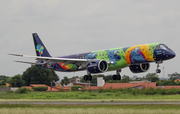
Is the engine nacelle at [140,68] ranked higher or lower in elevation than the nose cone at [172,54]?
lower

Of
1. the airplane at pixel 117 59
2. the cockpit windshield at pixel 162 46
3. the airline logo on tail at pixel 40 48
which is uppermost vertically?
the airline logo on tail at pixel 40 48

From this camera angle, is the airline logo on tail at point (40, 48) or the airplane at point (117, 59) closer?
the airplane at point (117, 59)

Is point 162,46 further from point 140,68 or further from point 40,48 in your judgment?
point 40,48

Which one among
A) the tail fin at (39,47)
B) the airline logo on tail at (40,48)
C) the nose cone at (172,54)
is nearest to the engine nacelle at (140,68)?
the nose cone at (172,54)

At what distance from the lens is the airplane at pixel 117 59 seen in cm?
4409

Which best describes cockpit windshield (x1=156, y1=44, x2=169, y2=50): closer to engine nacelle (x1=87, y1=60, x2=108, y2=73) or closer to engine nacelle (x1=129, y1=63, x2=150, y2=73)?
engine nacelle (x1=129, y1=63, x2=150, y2=73)

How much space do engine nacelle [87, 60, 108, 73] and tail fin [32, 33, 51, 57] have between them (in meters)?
15.7

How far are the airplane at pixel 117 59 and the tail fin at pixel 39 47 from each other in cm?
649

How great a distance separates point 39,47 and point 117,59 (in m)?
21.4

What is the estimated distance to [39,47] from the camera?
6341cm

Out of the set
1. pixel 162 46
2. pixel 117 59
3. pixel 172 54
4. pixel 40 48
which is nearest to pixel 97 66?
pixel 117 59

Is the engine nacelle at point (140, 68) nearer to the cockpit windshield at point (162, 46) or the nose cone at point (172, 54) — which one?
the cockpit windshield at point (162, 46)

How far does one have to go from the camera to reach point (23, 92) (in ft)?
271

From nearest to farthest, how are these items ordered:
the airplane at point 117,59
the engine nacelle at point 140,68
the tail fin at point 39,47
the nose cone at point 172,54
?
the nose cone at point 172,54 → the airplane at point 117,59 → the engine nacelle at point 140,68 → the tail fin at point 39,47
